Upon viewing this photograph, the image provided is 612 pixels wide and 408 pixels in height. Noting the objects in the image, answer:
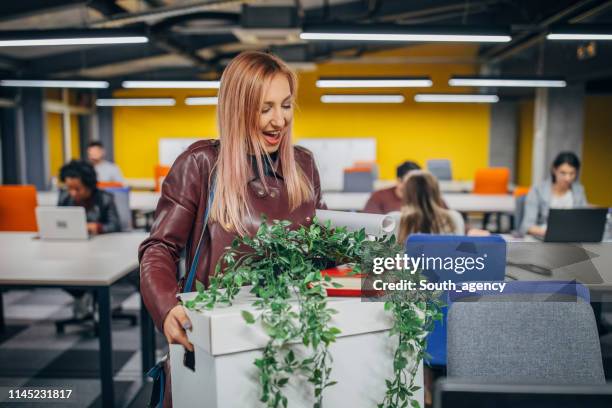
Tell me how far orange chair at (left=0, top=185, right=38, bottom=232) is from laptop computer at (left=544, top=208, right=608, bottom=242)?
4.21 metres

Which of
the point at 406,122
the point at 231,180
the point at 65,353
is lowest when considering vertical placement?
the point at 65,353

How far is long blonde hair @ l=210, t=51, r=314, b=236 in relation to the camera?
1316mm

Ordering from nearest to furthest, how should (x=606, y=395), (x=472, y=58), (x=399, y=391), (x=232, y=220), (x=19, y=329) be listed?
(x=606, y=395) < (x=399, y=391) < (x=232, y=220) < (x=19, y=329) < (x=472, y=58)

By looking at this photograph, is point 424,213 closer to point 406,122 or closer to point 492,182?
point 492,182

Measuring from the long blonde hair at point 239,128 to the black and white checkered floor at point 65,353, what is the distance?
209 cm

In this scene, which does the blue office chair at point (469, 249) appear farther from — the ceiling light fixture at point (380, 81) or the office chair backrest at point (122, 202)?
the ceiling light fixture at point (380, 81)

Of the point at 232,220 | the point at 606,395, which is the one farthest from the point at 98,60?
the point at 606,395

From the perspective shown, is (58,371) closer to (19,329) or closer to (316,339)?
(19,329)

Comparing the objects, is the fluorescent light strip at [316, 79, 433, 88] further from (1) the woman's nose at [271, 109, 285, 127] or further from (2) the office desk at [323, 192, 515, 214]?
(1) the woman's nose at [271, 109, 285, 127]

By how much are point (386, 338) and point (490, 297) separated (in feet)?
2.01

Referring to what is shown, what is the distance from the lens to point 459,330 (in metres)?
1.48

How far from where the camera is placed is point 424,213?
3328 millimetres

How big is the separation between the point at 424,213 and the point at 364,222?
2.15m
